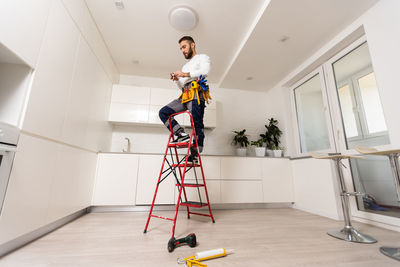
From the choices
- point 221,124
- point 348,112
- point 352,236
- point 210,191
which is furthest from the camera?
point 221,124

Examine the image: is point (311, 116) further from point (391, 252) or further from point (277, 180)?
point (391, 252)

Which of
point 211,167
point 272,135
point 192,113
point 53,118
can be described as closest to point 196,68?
point 192,113

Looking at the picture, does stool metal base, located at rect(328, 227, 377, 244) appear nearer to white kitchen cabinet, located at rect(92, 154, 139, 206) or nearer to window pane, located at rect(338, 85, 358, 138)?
window pane, located at rect(338, 85, 358, 138)

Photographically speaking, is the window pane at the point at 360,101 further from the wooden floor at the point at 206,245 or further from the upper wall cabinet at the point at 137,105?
the upper wall cabinet at the point at 137,105

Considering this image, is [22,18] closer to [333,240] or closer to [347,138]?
[333,240]

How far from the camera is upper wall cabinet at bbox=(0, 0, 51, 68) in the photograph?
1.02m

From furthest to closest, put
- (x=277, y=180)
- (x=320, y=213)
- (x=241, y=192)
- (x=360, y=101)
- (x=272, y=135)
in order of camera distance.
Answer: (x=272, y=135)
(x=277, y=180)
(x=241, y=192)
(x=320, y=213)
(x=360, y=101)

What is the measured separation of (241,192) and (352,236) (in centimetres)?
141

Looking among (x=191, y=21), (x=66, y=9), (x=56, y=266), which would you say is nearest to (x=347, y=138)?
(x=191, y=21)

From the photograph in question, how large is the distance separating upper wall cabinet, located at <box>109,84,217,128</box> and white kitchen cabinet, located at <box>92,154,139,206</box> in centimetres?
74

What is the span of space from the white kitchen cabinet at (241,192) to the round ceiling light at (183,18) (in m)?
2.28

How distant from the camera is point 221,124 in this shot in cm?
356

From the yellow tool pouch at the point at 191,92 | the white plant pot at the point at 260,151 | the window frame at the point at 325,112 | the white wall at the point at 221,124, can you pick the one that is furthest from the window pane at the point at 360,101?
the yellow tool pouch at the point at 191,92

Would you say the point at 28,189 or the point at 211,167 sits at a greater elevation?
the point at 211,167
